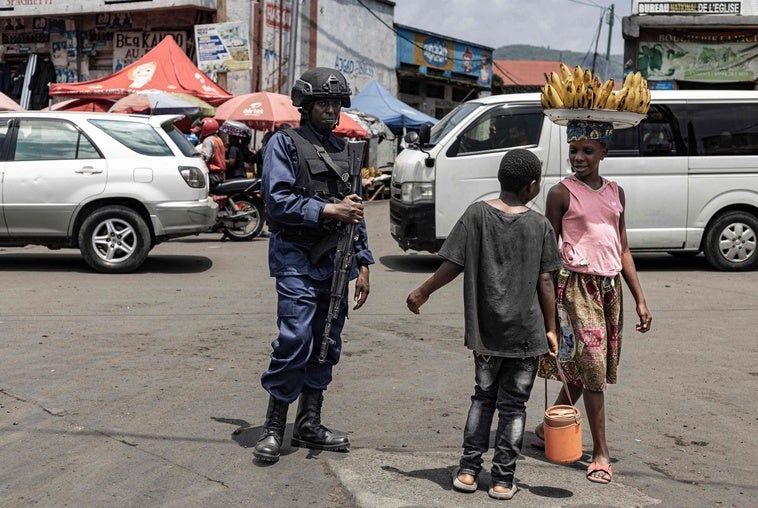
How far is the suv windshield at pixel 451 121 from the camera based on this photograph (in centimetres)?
1127

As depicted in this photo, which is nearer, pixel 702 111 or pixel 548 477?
pixel 548 477

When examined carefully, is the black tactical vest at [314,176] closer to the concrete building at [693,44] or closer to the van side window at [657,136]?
the van side window at [657,136]

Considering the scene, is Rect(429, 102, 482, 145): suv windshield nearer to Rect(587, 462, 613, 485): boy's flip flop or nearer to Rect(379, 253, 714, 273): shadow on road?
Rect(379, 253, 714, 273): shadow on road

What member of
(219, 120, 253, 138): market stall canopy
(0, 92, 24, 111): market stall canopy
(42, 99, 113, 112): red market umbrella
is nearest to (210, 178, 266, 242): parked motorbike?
(219, 120, 253, 138): market stall canopy

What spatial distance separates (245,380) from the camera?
19.6 ft

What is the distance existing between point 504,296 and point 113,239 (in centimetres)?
740

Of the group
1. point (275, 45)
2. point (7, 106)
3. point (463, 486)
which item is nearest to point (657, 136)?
point (463, 486)

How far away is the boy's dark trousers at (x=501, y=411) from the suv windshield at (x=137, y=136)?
7.38m

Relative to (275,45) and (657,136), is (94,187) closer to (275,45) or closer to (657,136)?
(657,136)

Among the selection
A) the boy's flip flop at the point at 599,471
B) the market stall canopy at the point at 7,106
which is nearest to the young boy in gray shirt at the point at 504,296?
the boy's flip flop at the point at 599,471

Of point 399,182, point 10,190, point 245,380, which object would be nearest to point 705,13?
point 399,182

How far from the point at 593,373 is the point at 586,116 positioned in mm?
1171

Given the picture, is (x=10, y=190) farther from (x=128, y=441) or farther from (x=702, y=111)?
(x=702, y=111)

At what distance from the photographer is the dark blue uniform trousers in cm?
436
